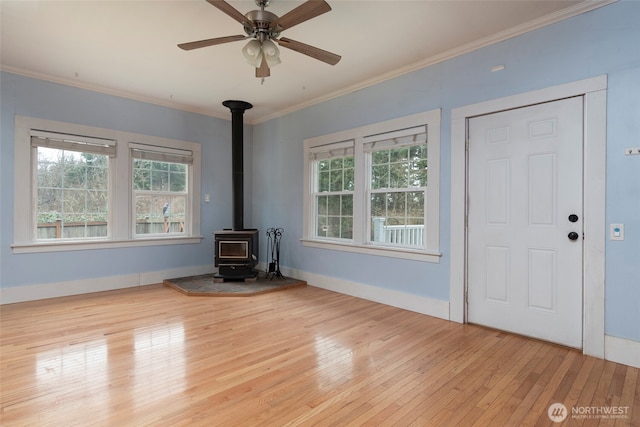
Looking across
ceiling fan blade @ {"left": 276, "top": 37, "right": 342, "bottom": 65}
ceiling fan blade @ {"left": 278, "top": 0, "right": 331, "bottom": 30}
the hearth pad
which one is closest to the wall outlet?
ceiling fan blade @ {"left": 276, "top": 37, "right": 342, "bottom": 65}

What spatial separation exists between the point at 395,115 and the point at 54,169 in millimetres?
4507

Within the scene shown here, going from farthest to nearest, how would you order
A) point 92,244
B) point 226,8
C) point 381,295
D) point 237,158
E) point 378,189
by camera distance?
point 237,158, point 92,244, point 378,189, point 381,295, point 226,8

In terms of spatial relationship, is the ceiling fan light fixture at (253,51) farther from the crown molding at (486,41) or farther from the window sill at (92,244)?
the window sill at (92,244)

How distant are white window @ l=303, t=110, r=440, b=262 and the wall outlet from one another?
144cm

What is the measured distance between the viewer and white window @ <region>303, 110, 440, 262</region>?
3.69 metres

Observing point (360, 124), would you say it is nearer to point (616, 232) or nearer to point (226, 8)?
Answer: point (226, 8)

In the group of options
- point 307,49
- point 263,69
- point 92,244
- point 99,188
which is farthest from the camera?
point 99,188

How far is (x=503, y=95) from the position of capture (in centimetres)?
312

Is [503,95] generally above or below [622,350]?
above

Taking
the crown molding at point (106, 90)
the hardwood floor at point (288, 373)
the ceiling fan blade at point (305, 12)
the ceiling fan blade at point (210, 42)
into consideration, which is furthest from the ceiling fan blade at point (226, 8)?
the crown molding at point (106, 90)

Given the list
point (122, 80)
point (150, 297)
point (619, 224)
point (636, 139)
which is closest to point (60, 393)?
point (150, 297)

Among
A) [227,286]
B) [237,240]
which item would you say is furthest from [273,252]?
[227,286]

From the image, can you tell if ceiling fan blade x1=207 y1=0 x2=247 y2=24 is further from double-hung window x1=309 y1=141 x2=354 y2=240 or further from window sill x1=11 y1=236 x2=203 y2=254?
window sill x1=11 y1=236 x2=203 y2=254

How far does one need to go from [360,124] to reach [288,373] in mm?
3228
